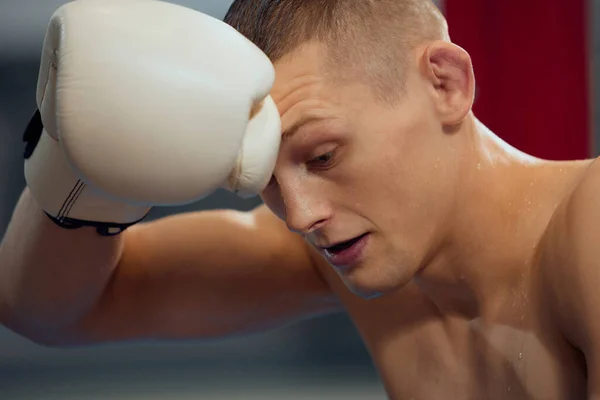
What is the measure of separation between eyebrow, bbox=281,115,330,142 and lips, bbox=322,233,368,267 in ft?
0.48

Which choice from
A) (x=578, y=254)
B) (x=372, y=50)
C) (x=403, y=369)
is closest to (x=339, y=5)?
(x=372, y=50)

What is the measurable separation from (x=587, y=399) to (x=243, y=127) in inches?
19.1

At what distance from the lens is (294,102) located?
1021mm

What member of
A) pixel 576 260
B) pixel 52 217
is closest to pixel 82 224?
pixel 52 217

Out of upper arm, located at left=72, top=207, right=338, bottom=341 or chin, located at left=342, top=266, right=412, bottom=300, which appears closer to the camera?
chin, located at left=342, top=266, right=412, bottom=300

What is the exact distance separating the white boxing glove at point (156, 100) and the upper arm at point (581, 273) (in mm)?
342

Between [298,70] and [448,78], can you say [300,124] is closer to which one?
[298,70]

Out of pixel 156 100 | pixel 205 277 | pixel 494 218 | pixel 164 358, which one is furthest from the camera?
pixel 164 358

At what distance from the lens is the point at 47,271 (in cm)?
123

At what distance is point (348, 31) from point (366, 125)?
0.38 feet

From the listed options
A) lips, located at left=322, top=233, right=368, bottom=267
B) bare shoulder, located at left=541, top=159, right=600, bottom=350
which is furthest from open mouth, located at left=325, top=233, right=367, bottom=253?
bare shoulder, located at left=541, top=159, right=600, bottom=350

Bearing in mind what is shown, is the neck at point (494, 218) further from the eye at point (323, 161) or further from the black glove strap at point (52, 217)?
the black glove strap at point (52, 217)

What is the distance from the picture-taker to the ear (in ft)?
3.54

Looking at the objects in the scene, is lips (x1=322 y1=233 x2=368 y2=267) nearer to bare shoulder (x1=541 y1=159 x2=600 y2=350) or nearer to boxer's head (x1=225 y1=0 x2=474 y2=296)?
boxer's head (x1=225 y1=0 x2=474 y2=296)
